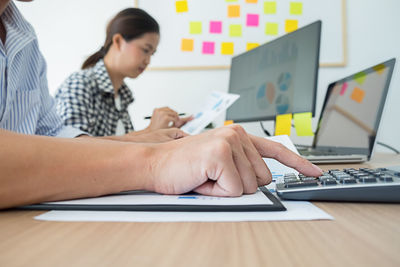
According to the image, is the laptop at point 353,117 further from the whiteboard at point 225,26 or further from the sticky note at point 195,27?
the sticky note at point 195,27

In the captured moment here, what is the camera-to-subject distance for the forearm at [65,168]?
31 cm

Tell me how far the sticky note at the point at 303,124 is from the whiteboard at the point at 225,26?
0.81 metres

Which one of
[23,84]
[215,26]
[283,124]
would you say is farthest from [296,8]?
[23,84]

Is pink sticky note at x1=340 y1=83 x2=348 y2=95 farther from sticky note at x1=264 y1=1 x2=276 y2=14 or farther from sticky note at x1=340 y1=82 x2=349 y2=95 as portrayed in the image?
sticky note at x1=264 y1=1 x2=276 y2=14

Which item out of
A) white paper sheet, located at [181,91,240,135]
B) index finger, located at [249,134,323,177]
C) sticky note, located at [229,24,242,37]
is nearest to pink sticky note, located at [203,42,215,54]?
sticky note, located at [229,24,242,37]

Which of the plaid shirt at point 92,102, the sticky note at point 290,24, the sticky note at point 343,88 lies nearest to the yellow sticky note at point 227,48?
the sticky note at point 290,24

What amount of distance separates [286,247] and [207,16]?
164cm

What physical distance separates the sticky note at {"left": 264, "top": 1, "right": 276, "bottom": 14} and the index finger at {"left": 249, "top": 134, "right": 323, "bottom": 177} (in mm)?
1412

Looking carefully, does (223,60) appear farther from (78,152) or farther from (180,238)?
(180,238)

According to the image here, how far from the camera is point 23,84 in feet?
2.58

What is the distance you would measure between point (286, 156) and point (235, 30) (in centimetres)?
139

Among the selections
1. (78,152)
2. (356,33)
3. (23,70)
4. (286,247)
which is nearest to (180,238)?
(286,247)

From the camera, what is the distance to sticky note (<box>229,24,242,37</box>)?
5.46ft

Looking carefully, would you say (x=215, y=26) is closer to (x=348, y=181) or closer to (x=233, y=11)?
(x=233, y=11)
